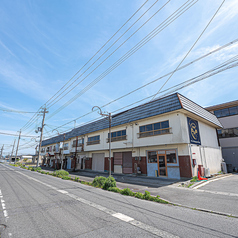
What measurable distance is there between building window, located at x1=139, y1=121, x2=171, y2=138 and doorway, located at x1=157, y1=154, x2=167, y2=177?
256cm

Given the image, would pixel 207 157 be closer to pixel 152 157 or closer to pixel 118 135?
pixel 152 157

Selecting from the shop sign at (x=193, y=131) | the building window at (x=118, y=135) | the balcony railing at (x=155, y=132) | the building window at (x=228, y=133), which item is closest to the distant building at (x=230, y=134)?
the building window at (x=228, y=133)

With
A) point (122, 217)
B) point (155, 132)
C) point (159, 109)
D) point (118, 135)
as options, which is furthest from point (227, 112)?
point (122, 217)

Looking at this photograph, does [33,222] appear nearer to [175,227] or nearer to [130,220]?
[130,220]

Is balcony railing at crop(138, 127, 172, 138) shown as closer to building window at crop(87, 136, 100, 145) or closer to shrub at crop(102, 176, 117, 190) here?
shrub at crop(102, 176, 117, 190)

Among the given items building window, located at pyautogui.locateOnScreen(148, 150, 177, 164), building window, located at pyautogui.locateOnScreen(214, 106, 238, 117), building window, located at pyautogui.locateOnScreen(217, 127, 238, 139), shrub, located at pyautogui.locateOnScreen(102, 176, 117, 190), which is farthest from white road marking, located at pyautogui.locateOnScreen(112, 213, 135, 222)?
building window, located at pyautogui.locateOnScreen(214, 106, 238, 117)

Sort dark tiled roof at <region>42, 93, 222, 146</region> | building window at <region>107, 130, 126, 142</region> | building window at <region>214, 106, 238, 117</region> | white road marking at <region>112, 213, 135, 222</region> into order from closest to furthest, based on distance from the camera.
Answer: white road marking at <region>112, 213, 135, 222</region> < dark tiled roof at <region>42, 93, 222, 146</region> < building window at <region>107, 130, 126, 142</region> < building window at <region>214, 106, 238, 117</region>

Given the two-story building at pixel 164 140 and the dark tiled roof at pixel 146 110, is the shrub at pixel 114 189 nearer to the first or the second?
the two-story building at pixel 164 140

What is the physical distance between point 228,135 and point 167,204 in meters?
23.1

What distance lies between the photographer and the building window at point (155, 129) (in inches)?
614

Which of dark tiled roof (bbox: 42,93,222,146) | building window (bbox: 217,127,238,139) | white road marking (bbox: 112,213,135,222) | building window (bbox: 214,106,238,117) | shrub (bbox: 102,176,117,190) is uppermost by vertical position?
building window (bbox: 214,106,238,117)

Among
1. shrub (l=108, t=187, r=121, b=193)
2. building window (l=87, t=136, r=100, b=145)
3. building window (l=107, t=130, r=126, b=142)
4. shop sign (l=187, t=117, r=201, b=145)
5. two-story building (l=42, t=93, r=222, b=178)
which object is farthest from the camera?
building window (l=87, t=136, r=100, b=145)

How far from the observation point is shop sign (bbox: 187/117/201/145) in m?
15.2

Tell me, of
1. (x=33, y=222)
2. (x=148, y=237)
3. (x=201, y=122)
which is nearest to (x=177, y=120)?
(x=201, y=122)
